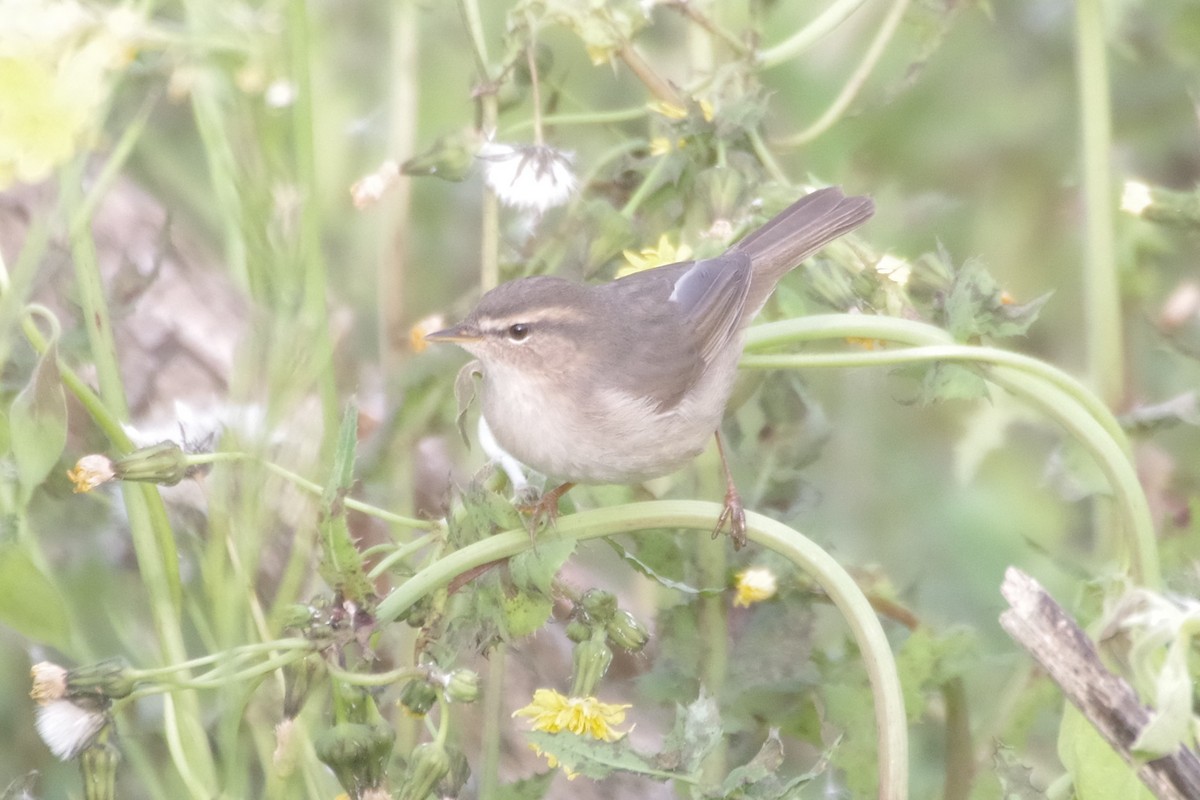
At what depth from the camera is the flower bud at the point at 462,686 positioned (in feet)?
5.66

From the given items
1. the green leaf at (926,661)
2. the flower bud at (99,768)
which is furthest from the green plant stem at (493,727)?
the green leaf at (926,661)

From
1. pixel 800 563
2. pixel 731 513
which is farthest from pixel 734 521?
pixel 800 563

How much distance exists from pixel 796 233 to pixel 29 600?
4.91ft

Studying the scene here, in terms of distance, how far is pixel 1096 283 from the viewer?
9.21 feet

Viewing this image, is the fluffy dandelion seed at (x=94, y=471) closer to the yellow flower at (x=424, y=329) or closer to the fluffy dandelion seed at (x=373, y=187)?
the fluffy dandelion seed at (x=373, y=187)

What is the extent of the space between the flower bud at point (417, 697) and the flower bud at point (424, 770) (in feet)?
0.45

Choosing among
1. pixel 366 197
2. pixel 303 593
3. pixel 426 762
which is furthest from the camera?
pixel 303 593

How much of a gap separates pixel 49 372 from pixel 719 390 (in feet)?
3.78

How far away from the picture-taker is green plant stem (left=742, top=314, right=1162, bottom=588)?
6.43 feet

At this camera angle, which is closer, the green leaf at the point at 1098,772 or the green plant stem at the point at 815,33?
the green leaf at the point at 1098,772

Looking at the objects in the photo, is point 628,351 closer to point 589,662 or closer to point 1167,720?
point 589,662

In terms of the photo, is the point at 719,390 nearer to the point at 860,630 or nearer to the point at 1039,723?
the point at 860,630

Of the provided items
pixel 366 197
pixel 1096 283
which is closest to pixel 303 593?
pixel 366 197

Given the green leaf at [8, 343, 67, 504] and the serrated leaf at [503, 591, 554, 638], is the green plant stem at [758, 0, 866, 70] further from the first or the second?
the green leaf at [8, 343, 67, 504]
